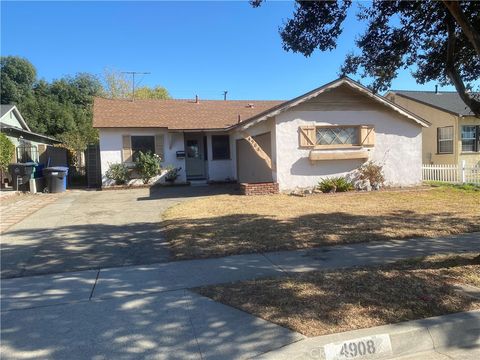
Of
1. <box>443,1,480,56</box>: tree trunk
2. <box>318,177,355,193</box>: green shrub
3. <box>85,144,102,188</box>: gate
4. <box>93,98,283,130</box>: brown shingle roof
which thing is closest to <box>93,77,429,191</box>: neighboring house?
<box>93,98,283,130</box>: brown shingle roof

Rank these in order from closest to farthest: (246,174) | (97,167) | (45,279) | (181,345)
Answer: (181,345)
(45,279)
(246,174)
(97,167)

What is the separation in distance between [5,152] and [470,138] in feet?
72.2

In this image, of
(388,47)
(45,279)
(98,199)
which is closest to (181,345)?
(45,279)

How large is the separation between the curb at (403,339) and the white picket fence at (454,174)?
1314 centimetres

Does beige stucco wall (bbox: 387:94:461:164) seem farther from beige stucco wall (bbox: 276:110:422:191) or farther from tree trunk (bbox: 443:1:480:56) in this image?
tree trunk (bbox: 443:1:480:56)

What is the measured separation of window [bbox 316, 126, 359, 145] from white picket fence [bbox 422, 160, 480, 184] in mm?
4437

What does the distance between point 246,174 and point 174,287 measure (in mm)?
13279

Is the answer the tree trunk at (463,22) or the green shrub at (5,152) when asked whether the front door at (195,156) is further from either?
the tree trunk at (463,22)

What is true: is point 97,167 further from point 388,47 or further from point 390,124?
point 388,47

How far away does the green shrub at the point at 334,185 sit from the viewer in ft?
46.4

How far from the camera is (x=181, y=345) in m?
3.65

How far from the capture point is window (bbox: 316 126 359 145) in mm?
14695

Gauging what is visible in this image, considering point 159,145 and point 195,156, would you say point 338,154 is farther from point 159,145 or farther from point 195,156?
point 159,145

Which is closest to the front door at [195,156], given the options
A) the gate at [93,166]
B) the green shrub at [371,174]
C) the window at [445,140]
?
the gate at [93,166]
